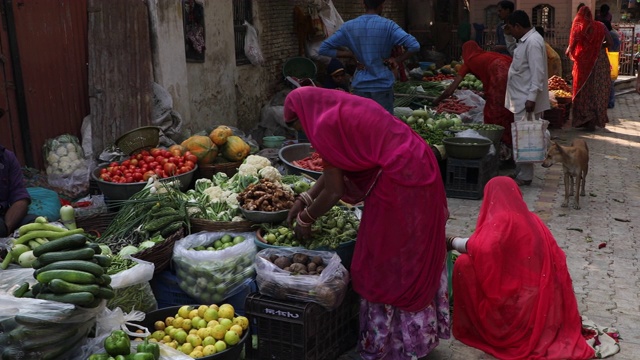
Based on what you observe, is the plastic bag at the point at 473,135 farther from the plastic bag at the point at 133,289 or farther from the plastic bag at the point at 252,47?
the plastic bag at the point at 133,289

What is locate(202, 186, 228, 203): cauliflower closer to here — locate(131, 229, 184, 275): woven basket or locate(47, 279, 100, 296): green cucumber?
locate(131, 229, 184, 275): woven basket

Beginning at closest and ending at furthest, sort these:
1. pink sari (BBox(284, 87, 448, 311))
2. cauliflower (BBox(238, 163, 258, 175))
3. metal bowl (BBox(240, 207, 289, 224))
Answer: pink sari (BBox(284, 87, 448, 311)) → metal bowl (BBox(240, 207, 289, 224)) → cauliflower (BBox(238, 163, 258, 175))

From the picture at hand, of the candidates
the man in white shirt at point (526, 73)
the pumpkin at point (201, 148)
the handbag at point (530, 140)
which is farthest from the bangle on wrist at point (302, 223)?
the man in white shirt at point (526, 73)

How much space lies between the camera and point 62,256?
151 inches

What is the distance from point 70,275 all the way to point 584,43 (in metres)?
11.3

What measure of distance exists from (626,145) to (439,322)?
8580 millimetres

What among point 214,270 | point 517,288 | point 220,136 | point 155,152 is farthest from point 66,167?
point 517,288

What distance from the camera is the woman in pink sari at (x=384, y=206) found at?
4.18 metres

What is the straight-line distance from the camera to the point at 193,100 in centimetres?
952

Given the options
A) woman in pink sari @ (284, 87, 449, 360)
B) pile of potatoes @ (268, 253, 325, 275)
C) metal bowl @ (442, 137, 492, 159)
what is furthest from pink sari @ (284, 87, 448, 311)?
metal bowl @ (442, 137, 492, 159)

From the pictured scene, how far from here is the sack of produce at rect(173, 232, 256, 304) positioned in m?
4.83

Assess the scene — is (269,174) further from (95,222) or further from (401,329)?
(401,329)

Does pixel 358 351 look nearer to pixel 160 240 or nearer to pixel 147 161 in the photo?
pixel 160 240

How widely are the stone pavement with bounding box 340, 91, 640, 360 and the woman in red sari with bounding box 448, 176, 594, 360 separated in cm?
25
